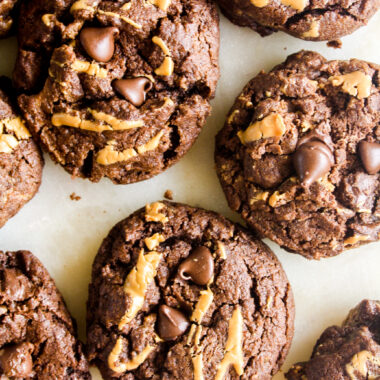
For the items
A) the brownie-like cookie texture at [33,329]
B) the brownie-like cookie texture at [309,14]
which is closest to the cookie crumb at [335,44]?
the brownie-like cookie texture at [309,14]

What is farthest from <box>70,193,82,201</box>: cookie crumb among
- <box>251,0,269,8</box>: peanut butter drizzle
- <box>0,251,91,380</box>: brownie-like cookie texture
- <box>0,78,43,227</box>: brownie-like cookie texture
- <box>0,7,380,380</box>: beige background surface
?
<box>251,0,269,8</box>: peanut butter drizzle

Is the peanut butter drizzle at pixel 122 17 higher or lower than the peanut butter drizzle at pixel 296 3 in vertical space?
lower

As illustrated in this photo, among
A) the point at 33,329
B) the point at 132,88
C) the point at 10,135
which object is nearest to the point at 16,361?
the point at 33,329

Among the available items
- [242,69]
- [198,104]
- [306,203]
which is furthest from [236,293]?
[242,69]

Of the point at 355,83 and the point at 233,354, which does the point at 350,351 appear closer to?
the point at 233,354

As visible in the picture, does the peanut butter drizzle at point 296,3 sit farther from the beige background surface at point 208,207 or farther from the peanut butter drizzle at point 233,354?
the peanut butter drizzle at point 233,354

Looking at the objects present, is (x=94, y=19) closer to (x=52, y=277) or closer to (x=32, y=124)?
(x=32, y=124)

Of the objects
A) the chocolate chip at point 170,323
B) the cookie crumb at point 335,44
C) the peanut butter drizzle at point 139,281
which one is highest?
the cookie crumb at point 335,44
